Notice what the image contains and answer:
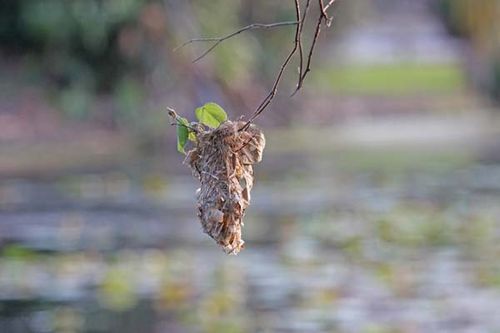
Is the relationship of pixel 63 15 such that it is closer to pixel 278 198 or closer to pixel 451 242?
pixel 278 198

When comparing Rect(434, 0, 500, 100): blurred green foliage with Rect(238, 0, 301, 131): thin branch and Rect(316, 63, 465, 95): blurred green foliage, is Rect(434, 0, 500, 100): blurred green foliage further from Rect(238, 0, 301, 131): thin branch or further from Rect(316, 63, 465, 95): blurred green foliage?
Rect(238, 0, 301, 131): thin branch

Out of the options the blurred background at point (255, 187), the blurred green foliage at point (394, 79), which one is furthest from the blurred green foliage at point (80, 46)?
the blurred green foliage at point (394, 79)

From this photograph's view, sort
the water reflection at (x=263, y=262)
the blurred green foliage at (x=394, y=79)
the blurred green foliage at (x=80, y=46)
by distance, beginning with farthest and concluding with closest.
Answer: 1. the blurred green foliage at (x=394, y=79)
2. the blurred green foliage at (x=80, y=46)
3. the water reflection at (x=263, y=262)

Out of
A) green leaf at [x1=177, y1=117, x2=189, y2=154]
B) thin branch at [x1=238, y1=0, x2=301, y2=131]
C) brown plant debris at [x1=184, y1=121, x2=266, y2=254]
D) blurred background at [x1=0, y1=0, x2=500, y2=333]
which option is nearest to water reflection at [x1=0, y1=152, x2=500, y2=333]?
blurred background at [x1=0, y1=0, x2=500, y2=333]

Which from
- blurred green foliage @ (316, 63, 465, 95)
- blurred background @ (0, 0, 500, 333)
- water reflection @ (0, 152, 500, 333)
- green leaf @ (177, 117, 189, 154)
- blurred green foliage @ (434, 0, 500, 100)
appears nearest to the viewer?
green leaf @ (177, 117, 189, 154)

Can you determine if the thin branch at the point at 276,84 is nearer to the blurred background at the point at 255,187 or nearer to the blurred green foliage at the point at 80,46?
the blurred background at the point at 255,187

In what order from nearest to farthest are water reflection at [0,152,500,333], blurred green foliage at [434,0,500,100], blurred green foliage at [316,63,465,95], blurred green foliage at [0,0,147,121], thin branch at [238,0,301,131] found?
thin branch at [238,0,301,131], water reflection at [0,152,500,333], blurred green foliage at [0,0,147,121], blurred green foliage at [434,0,500,100], blurred green foliage at [316,63,465,95]
